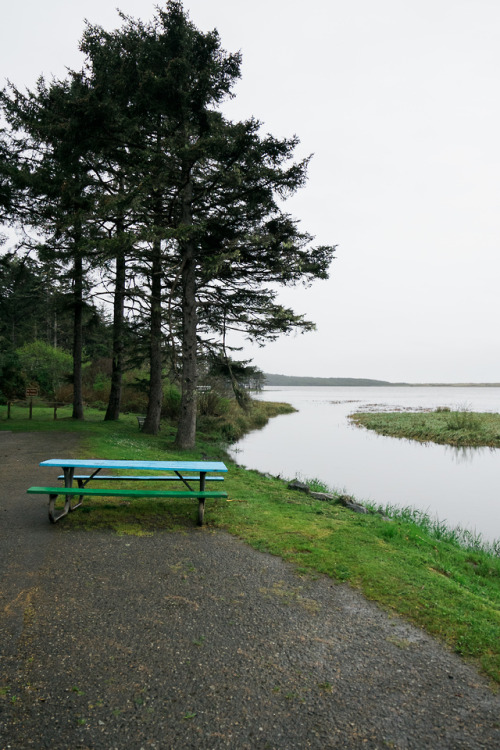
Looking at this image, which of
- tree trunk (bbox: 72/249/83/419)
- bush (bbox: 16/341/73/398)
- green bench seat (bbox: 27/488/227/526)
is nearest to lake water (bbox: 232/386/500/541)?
green bench seat (bbox: 27/488/227/526)

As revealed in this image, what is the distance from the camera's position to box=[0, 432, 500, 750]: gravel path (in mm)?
2262

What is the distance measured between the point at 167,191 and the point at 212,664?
1302cm

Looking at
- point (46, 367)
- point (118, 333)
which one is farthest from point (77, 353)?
point (46, 367)

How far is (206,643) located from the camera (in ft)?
9.96

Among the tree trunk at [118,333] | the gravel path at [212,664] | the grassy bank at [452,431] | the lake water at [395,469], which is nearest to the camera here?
the gravel path at [212,664]

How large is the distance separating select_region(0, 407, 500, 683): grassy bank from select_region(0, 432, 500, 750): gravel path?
26 centimetres

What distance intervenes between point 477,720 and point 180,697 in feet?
5.73

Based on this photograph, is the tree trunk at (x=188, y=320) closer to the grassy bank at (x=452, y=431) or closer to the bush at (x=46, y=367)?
the grassy bank at (x=452, y=431)

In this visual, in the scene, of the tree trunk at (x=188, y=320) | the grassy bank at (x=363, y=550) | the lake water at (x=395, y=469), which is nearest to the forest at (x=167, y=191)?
the tree trunk at (x=188, y=320)

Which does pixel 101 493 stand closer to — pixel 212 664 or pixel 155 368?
pixel 212 664

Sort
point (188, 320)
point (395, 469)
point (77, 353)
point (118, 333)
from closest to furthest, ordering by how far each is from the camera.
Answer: point (188, 320) → point (395, 469) → point (118, 333) → point (77, 353)

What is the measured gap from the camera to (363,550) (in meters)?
5.02

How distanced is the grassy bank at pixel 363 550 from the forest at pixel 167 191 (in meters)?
6.55

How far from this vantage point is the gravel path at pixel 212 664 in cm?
226
